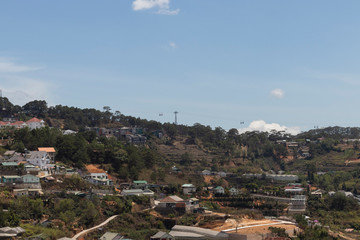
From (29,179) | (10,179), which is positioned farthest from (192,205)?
(10,179)

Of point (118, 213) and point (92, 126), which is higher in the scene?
point (92, 126)

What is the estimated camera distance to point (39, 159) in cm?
5650

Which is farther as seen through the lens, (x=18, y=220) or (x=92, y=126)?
(x=92, y=126)

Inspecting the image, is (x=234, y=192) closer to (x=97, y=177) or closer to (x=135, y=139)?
(x=97, y=177)

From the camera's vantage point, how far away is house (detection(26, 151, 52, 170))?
56.3m

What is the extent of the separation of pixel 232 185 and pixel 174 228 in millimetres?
29032

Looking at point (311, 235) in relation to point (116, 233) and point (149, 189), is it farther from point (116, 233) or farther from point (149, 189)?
point (149, 189)

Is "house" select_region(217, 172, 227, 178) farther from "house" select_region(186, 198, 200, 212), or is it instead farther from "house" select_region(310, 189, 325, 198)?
"house" select_region(186, 198, 200, 212)

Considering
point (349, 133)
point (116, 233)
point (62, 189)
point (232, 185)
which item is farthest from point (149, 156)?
point (349, 133)

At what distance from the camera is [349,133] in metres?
132

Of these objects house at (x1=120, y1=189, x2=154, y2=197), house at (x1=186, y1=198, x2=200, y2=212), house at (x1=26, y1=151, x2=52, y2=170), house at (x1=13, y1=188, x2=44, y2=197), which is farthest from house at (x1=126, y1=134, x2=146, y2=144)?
house at (x1=13, y1=188, x2=44, y2=197)

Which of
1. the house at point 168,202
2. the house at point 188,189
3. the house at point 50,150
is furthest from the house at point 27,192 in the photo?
the house at point 188,189

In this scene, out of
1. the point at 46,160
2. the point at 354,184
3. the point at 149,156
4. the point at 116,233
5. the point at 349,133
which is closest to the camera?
the point at 116,233

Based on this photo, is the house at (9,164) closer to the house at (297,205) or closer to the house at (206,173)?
the house at (297,205)
